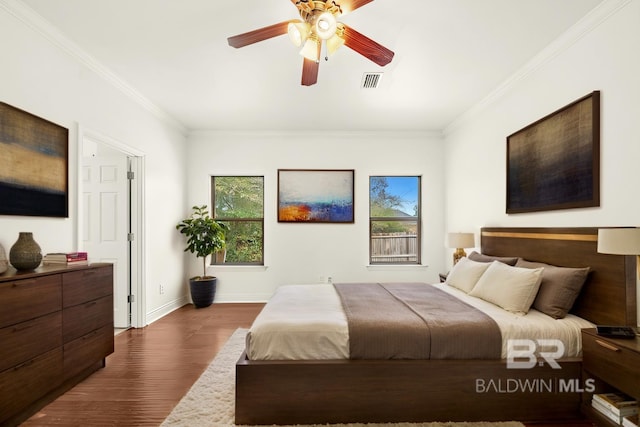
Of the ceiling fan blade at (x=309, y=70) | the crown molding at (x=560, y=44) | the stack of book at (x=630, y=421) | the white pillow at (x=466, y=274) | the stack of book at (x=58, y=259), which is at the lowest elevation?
the stack of book at (x=630, y=421)

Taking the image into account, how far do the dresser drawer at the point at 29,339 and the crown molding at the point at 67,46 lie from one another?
2.10 meters

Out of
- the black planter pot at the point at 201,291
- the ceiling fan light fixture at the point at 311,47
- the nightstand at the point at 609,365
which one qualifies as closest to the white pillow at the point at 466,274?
the nightstand at the point at 609,365

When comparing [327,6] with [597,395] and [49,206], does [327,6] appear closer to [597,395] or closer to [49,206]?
[49,206]

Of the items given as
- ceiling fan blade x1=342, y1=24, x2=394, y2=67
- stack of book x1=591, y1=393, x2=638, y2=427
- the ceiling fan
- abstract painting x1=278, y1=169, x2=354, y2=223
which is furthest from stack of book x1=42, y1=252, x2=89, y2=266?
stack of book x1=591, y1=393, x2=638, y2=427

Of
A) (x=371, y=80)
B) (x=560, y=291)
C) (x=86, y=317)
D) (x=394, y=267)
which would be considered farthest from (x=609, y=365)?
(x=86, y=317)

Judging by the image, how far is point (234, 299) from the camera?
5.04 meters

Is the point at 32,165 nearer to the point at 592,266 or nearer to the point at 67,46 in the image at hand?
the point at 67,46

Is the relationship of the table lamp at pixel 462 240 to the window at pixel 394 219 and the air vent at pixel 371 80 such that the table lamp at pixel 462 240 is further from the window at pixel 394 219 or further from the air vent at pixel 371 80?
the air vent at pixel 371 80

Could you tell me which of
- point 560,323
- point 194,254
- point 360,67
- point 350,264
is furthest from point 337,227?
point 560,323

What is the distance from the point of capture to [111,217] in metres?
3.87

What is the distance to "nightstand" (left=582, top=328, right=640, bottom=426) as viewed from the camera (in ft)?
5.36

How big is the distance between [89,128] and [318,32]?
2407mm

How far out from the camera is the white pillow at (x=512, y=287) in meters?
2.34

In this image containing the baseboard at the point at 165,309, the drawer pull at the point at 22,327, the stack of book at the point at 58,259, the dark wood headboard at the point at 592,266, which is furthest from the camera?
the baseboard at the point at 165,309
